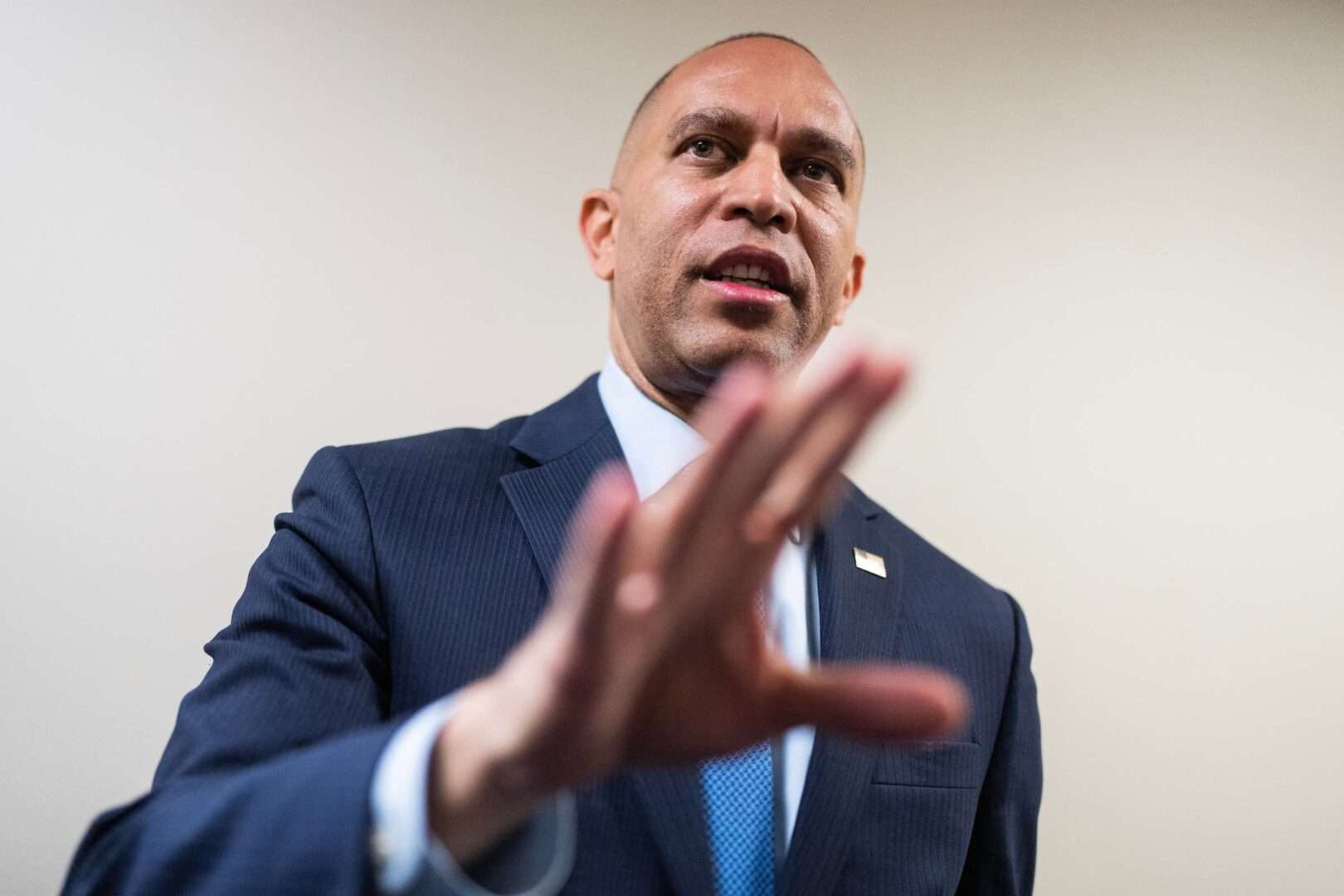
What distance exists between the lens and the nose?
144 cm

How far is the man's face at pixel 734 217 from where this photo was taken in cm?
143

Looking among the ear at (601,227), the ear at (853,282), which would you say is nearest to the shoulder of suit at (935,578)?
the ear at (853,282)

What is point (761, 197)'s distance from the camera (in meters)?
1.44

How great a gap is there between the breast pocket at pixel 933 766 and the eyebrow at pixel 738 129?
0.86 m

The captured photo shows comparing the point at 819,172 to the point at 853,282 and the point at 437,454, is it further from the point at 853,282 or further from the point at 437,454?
the point at 437,454

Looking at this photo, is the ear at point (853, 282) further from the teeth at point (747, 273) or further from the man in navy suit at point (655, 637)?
the teeth at point (747, 273)

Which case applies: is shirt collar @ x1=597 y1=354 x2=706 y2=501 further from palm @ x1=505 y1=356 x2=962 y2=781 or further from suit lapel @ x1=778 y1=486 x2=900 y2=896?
palm @ x1=505 y1=356 x2=962 y2=781

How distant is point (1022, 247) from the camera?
2.07m

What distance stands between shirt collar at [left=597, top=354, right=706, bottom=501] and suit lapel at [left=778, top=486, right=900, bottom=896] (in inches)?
9.0

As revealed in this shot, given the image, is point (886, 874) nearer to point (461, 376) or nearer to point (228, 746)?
point (228, 746)

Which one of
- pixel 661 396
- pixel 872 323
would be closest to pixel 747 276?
pixel 661 396

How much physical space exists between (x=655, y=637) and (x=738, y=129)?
3.59 feet

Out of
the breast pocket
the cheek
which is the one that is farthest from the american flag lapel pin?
the cheek

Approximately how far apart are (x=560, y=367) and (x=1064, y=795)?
121 centimetres
